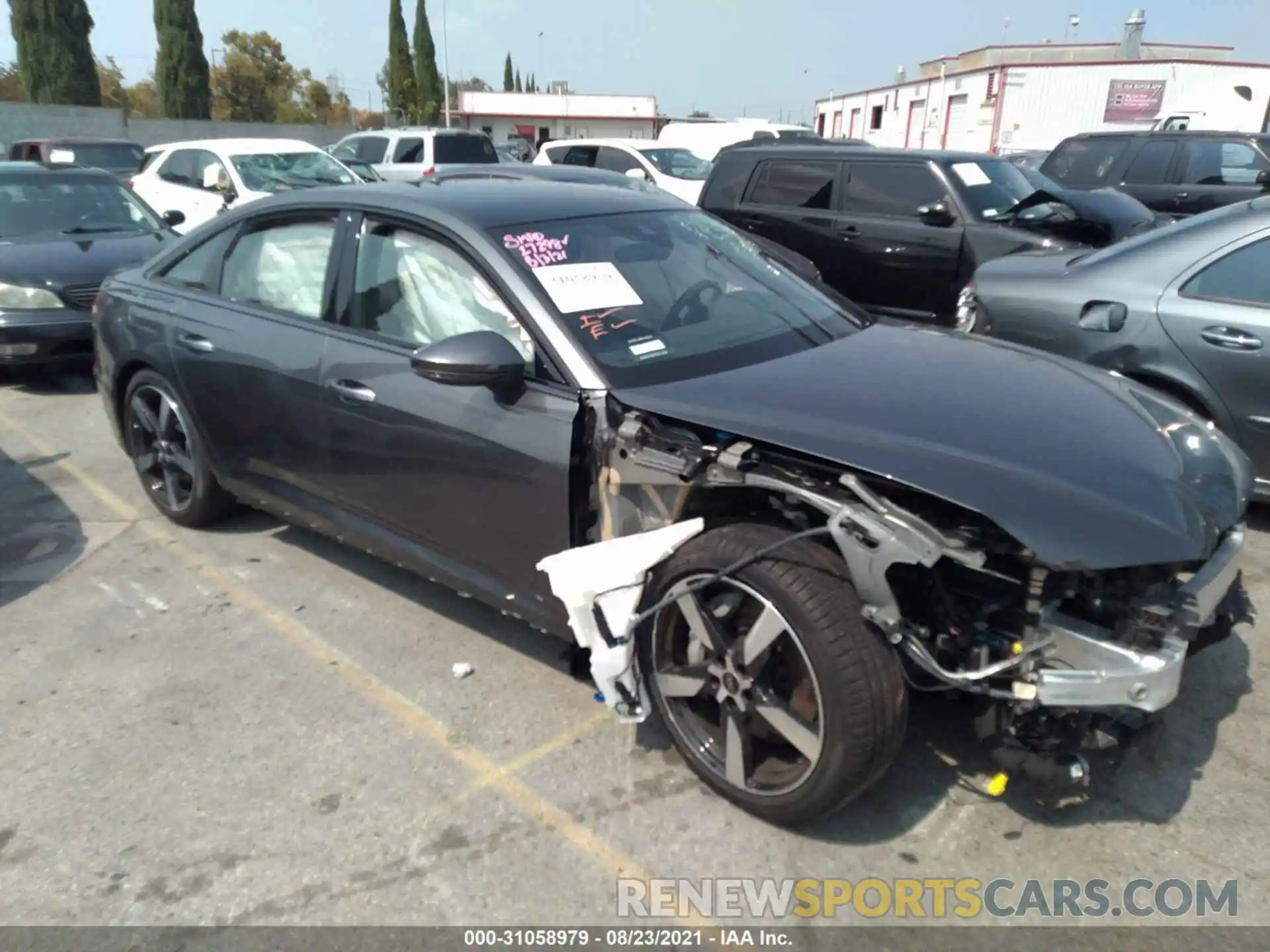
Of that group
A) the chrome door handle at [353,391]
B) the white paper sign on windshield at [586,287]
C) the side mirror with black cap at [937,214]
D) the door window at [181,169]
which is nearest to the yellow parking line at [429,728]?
the chrome door handle at [353,391]

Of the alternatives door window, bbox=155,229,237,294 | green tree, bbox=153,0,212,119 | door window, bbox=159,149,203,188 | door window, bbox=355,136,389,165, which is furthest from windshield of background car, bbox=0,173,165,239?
green tree, bbox=153,0,212,119

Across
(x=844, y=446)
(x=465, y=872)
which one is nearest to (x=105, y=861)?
(x=465, y=872)

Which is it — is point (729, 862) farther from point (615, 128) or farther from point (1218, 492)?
point (615, 128)

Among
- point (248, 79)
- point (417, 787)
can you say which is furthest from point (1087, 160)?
point (248, 79)

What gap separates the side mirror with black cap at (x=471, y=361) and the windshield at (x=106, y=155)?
15226mm

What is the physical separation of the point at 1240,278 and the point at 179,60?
42.7 m

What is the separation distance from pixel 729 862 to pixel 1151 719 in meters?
1.15

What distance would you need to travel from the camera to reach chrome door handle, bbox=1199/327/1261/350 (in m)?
4.17

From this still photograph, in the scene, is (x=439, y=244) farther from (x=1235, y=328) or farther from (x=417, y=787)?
(x=1235, y=328)

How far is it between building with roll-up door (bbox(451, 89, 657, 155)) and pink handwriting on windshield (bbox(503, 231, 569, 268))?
57.5 m

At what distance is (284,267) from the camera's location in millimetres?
3955

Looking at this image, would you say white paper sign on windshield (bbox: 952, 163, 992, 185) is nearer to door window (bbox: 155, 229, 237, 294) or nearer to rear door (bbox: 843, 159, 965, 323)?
rear door (bbox: 843, 159, 965, 323)

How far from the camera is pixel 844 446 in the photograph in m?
2.48

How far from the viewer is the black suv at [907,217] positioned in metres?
7.25
